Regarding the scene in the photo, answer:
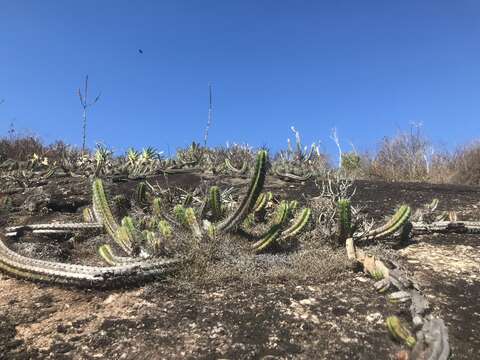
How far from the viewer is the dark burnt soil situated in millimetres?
2602

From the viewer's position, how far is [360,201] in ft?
19.1

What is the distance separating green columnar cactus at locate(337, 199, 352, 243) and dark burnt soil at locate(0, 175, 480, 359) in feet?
1.26

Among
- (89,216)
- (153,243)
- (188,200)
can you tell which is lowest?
(153,243)

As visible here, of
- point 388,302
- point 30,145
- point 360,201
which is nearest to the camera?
point 388,302

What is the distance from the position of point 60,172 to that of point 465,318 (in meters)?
6.08

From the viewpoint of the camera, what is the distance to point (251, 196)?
4086 millimetres

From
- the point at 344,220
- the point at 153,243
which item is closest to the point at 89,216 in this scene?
the point at 153,243

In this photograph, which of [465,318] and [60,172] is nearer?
[465,318]

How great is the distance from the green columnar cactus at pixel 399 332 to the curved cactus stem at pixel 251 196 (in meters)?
1.69

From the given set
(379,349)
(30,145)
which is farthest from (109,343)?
(30,145)

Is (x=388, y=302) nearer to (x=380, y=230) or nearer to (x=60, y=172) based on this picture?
(x=380, y=230)

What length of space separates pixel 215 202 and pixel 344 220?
1.11 metres

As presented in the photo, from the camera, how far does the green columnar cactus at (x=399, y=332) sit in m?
2.51

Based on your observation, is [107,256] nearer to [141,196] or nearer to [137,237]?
[137,237]
